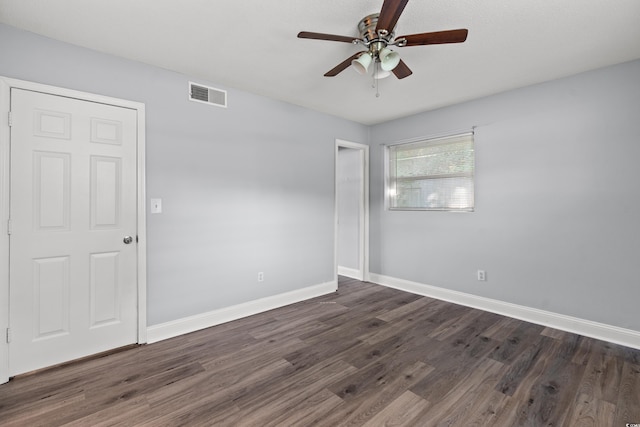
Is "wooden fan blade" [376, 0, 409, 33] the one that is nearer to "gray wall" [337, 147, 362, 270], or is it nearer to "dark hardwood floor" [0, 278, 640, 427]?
"dark hardwood floor" [0, 278, 640, 427]

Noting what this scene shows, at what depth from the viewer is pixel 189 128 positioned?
117 inches

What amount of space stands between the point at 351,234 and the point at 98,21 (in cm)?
416

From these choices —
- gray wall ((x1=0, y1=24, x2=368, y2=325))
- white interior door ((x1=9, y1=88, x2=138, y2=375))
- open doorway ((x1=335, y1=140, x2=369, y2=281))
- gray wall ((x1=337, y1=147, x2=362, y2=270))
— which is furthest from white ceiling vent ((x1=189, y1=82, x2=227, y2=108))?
gray wall ((x1=337, y1=147, x2=362, y2=270))

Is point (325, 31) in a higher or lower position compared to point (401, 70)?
higher

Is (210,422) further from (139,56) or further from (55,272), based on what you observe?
(139,56)

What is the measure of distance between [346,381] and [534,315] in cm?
237

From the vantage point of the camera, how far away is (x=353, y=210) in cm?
523

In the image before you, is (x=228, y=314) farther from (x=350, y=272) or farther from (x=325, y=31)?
(x=325, y=31)

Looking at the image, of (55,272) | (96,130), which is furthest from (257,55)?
(55,272)

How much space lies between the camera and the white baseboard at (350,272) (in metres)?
5.06

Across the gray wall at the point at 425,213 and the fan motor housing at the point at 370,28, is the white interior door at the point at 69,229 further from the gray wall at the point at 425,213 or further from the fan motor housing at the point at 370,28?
the fan motor housing at the point at 370,28

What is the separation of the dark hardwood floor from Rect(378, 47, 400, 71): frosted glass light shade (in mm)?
2256

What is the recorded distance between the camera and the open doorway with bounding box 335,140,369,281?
4852 mm

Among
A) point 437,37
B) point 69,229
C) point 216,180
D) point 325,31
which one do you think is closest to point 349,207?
point 216,180
